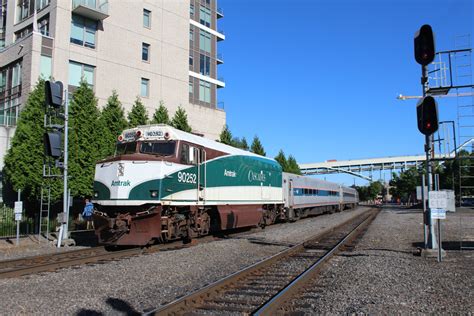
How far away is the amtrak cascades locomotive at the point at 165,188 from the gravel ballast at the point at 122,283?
121 centimetres

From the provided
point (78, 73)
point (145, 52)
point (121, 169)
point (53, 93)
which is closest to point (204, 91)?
point (145, 52)

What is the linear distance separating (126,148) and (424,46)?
955cm

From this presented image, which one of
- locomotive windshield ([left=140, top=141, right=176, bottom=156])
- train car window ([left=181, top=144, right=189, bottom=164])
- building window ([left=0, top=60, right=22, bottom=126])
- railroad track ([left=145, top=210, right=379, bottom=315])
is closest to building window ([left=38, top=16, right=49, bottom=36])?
building window ([left=0, top=60, right=22, bottom=126])

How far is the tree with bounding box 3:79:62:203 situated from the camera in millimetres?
20906

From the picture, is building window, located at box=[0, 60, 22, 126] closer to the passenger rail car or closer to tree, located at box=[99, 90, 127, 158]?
tree, located at box=[99, 90, 127, 158]

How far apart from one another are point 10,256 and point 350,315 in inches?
434

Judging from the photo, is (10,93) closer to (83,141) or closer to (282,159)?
(83,141)

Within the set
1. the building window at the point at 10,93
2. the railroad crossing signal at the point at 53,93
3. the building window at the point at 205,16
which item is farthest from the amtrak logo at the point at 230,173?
the building window at the point at 205,16

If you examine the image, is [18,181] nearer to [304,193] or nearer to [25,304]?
[25,304]

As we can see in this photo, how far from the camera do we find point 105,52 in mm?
31297

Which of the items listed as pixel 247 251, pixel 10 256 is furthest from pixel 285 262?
pixel 10 256

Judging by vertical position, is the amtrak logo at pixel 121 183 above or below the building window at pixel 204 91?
below

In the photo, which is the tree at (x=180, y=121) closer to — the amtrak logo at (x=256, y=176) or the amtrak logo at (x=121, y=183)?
the amtrak logo at (x=256, y=176)

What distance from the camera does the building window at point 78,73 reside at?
29.2 m
